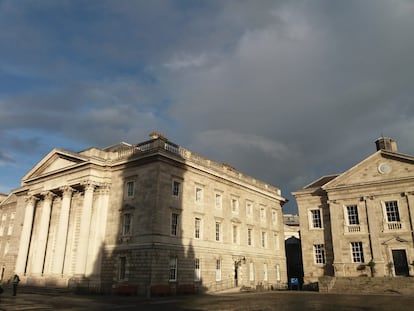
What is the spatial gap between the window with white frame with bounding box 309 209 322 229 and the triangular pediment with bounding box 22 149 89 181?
2593 centimetres

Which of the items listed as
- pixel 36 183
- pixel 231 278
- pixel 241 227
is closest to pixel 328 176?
pixel 241 227

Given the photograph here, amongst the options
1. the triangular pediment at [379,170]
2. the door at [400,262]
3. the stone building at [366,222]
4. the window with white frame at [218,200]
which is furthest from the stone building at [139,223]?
the door at [400,262]

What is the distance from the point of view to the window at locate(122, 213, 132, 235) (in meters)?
30.0

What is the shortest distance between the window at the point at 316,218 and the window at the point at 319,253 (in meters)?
2.28

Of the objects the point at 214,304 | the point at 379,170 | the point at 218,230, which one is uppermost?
the point at 379,170

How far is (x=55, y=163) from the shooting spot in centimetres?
3628

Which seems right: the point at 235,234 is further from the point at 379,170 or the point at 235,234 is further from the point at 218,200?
the point at 379,170

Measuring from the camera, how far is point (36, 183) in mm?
37312

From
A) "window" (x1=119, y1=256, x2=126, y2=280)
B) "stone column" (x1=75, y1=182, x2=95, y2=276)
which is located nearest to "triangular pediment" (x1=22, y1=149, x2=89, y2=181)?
"stone column" (x1=75, y1=182, x2=95, y2=276)

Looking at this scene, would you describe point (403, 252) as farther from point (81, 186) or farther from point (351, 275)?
point (81, 186)

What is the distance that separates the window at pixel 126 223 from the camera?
30.0 meters

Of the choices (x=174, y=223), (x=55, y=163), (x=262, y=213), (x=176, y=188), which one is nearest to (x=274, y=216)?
(x=262, y=213)

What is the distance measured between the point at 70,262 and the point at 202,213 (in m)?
12.2

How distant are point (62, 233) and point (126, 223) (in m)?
6.19
